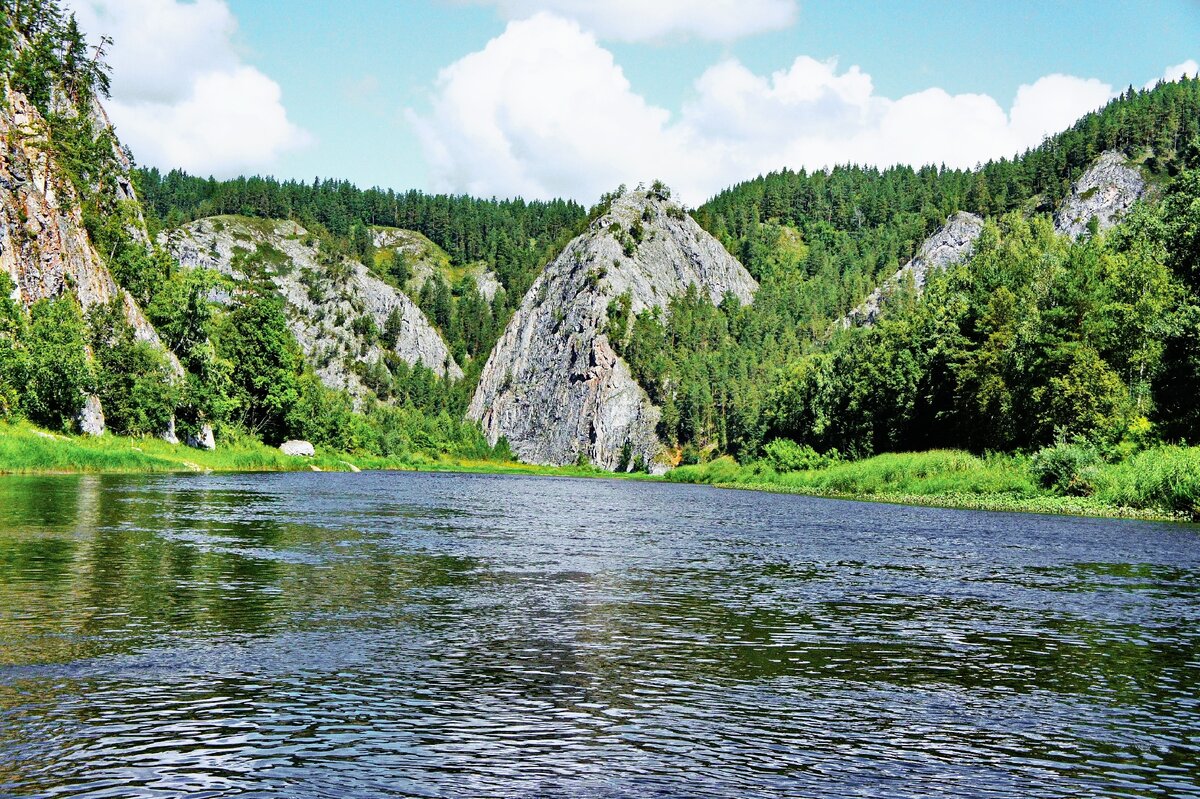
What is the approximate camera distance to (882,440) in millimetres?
119812

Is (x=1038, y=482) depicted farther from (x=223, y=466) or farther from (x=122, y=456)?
(x=223, y=466)

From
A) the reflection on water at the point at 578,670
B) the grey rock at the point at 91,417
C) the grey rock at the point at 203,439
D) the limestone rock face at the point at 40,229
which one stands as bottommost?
the reflection on water at the point at 578,670

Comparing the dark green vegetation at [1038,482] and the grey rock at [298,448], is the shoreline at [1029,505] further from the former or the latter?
the grey rock at [298,448]

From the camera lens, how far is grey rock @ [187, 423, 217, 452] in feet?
362

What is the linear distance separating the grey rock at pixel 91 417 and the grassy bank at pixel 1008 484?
7198cm

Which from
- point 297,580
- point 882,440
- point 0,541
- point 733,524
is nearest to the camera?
point 297,580

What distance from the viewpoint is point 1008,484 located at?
72312mm

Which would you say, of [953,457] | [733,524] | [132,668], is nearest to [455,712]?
[132,668]

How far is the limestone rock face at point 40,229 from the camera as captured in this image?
98875 mm

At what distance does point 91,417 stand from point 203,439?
20376 mm

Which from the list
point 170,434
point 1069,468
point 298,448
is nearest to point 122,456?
point 170,434

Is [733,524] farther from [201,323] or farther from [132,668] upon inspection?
[201,323]

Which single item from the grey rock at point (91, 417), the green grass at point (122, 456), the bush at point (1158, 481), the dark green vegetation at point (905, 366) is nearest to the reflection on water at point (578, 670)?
the bush at point (1158, 481)

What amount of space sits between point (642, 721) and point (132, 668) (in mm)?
9058
